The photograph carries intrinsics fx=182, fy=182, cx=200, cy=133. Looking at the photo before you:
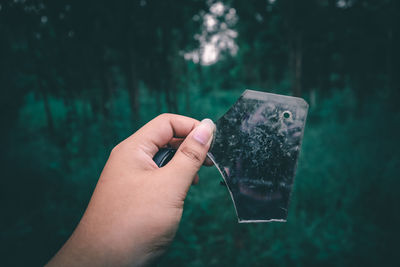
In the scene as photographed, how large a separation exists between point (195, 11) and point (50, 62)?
4407mm

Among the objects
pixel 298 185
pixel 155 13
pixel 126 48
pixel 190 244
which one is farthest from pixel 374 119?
pixel 126 48

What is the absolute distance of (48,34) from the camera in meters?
4.89

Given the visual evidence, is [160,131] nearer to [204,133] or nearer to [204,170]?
[204,133]

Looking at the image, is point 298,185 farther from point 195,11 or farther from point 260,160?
point 195,11

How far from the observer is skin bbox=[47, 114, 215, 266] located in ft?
3.39

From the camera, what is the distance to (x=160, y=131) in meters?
1.47

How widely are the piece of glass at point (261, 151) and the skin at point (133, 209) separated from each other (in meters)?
0.20

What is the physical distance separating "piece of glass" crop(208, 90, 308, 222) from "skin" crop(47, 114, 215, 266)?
0.20 m

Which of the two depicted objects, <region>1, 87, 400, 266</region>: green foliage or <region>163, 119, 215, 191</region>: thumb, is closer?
<region>163, 119, 215, 191</region>: thumb

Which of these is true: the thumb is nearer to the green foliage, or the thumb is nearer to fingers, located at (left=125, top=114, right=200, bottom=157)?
fingers, located at (left=125, top=114, right=200, bottom=157)

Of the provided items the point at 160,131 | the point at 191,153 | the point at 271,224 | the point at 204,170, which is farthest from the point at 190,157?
the point at 204,170

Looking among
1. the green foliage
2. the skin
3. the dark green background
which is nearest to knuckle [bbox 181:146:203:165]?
the skin

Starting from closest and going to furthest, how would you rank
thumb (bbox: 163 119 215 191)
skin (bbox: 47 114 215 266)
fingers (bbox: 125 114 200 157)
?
1. skin (bbox: 47 114 215 266)
2. thumb (bbox: 163 119 215 191)
3. fingers (bbox: 125 114 200 157)

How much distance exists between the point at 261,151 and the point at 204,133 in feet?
1.37
